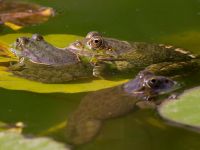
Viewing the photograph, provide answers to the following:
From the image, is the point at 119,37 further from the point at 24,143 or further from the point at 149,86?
the point at 24,143

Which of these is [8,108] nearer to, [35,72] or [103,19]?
[35,72]

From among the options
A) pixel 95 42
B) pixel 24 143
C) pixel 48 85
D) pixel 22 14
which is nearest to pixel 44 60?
pixel 95 42

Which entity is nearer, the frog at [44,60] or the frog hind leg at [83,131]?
the frog hind leg at [83,131]

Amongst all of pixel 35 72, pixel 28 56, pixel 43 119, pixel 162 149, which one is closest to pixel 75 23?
pixel 28 56

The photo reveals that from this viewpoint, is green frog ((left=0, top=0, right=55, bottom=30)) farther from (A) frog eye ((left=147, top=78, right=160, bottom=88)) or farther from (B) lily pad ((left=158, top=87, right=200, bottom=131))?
(B) lily pad ((left=158, top=87, right=200, bottom=131))

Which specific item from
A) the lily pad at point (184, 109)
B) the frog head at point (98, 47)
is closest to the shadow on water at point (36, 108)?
the lily pad at point (184, 109)

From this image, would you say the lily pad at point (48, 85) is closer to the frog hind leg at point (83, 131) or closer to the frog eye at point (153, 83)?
the frog eye at point (153, 83)

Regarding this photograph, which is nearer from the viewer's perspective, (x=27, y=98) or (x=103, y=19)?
(x=27, y=98)

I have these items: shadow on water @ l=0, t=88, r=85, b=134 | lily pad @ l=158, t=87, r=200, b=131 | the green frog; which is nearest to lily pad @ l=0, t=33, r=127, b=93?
shadow on water @ l=0, t=88, r=85, b=134
